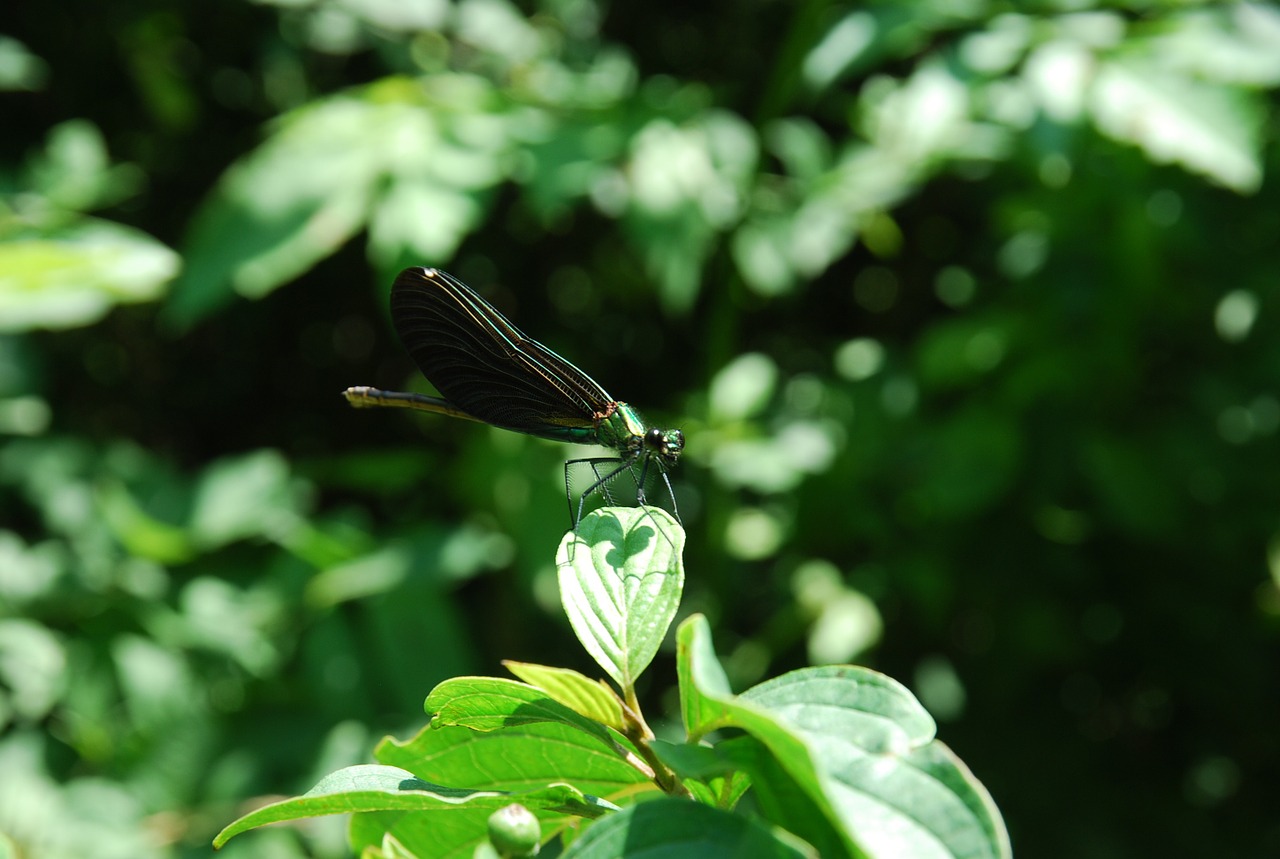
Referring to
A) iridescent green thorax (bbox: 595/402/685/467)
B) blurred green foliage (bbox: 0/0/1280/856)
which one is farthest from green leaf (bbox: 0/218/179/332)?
iridescent green thorax (bbox: 595/402/685/467)

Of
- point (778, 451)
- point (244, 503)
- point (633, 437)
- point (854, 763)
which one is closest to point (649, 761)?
point (854, 763)

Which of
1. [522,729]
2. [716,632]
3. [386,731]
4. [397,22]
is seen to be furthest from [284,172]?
[522,729]

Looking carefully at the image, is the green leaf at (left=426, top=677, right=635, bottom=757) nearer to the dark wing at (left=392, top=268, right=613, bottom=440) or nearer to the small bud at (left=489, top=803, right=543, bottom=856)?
the small bud at (left=489, top=803, right=543, bottom=856)

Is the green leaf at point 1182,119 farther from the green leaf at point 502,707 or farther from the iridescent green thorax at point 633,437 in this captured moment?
the green leaf at point 502,707

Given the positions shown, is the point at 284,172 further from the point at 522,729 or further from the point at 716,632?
the point at 522,729

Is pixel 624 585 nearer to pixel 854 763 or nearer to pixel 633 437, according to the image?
pixel 854 763
